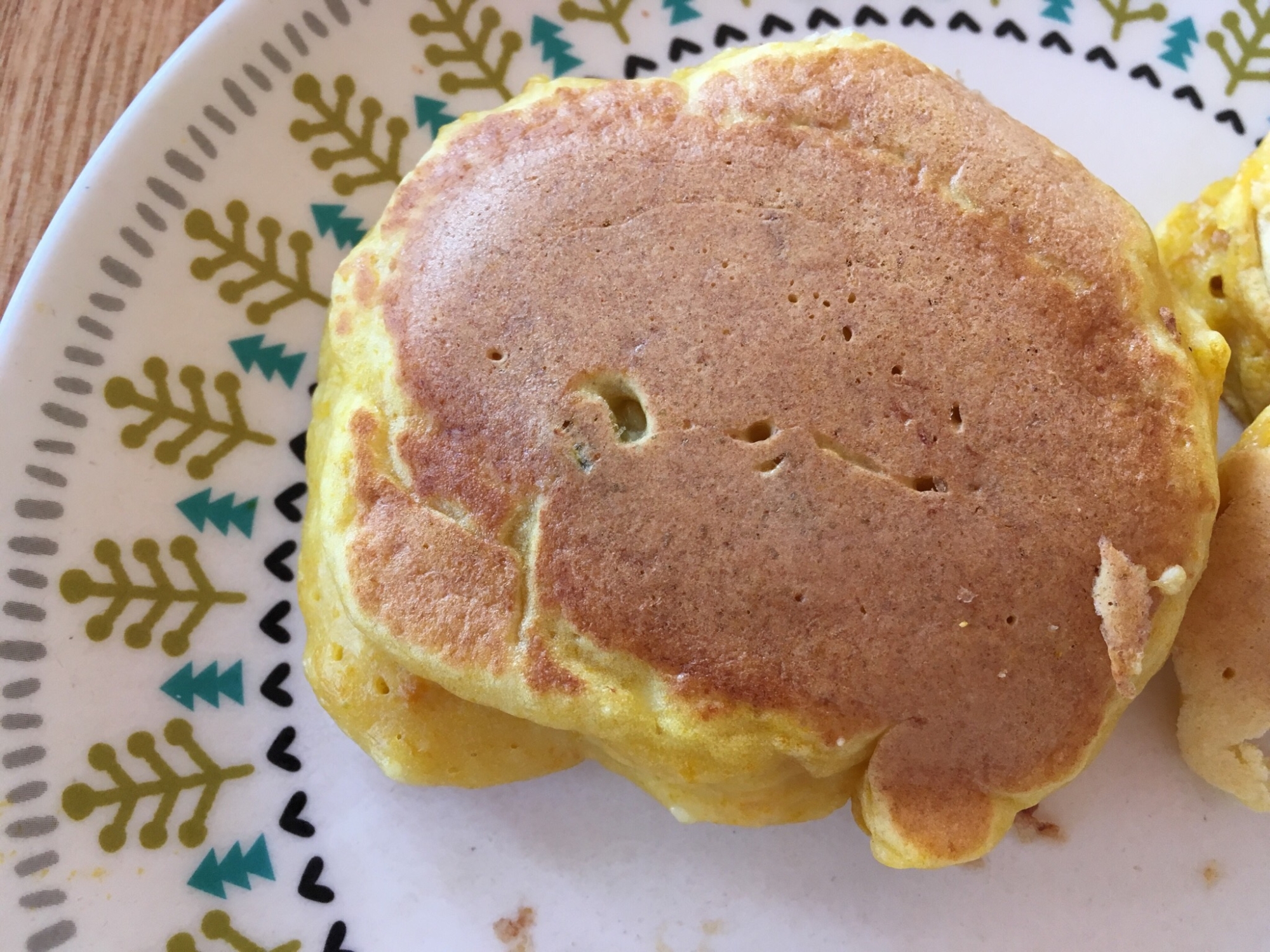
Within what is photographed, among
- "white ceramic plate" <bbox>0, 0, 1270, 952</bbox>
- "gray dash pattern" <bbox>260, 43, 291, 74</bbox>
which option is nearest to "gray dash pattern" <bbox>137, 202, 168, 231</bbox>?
"white ceramic plate" <bbox>0, 0, 1270, 952</bbox>

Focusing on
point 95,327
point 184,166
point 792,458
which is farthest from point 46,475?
point 792,458

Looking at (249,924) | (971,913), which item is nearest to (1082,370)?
(971,913)

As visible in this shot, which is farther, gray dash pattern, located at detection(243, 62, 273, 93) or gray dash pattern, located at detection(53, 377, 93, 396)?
gray dash pattern, located at detection(243, 62, 273, 93)

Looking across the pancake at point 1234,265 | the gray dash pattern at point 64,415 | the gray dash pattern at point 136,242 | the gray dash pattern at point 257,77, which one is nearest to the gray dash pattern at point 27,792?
the gray dash pattern at point 64,415

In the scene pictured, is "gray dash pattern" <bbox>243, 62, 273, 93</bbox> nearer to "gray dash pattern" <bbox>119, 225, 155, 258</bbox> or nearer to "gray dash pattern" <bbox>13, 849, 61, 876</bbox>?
"gray dash pattern" <bbox>119, 225, 155, 258</bbox>

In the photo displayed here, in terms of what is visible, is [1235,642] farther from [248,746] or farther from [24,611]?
[24,611]

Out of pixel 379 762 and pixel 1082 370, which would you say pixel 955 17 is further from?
pixel 379 762

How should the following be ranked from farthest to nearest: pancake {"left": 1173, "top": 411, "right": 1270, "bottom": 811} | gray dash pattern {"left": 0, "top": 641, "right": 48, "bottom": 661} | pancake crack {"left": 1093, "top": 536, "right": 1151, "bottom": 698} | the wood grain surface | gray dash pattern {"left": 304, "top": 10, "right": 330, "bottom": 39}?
the wood grain surface < gray dash pattern {"left": 304, "top": 10, "right": 330, "bottom": 39} < gray dash pattern {"left": 0, "top": 641, "right": 48, "bottom": 661} < pancake {"left": 1173, "top": 411, "right": 1270, "bottom": 811} < pancake crack {"left": 1093, "top": 536, "right": 1151, "bottom": 698}
